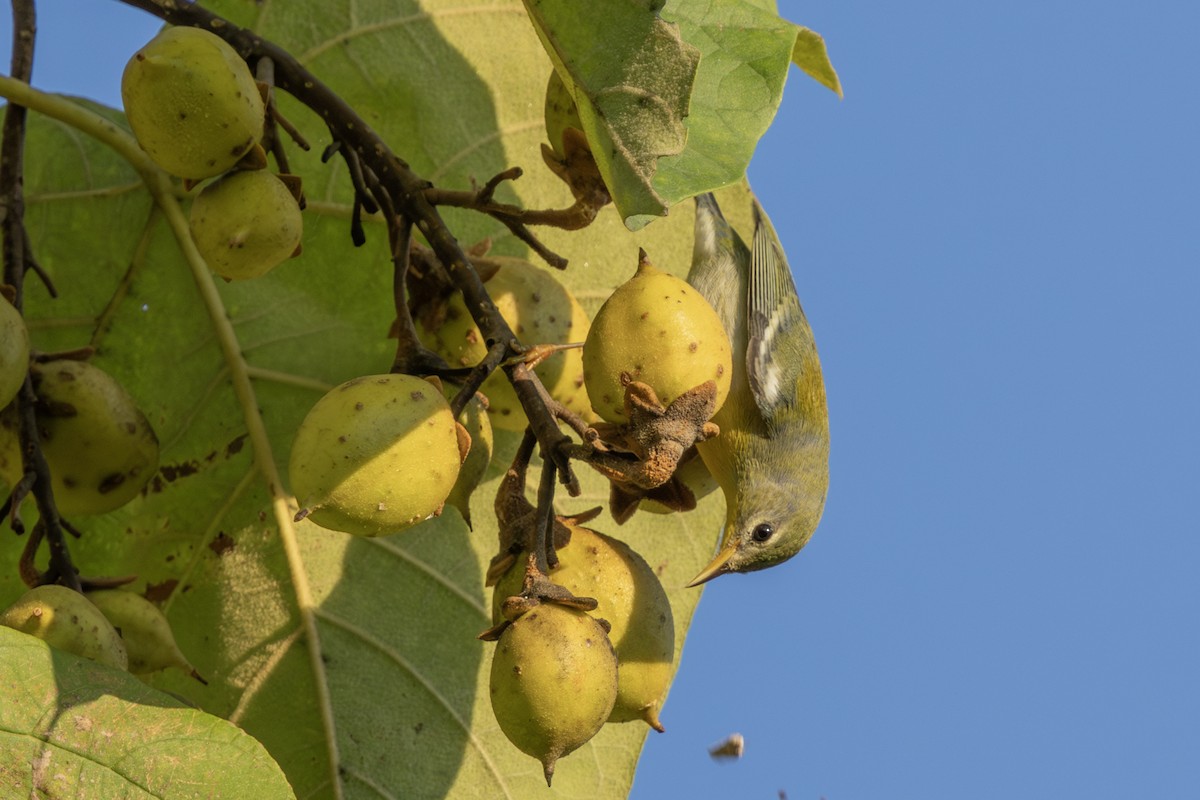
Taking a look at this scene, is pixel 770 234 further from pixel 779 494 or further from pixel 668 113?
pixel 668 113

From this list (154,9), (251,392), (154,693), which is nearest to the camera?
(154,693)

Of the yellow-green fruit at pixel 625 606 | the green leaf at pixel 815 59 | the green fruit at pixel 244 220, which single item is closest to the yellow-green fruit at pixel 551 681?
the yellow-green fruit at pixel 625 606

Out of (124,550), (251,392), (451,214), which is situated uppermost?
(451,214)

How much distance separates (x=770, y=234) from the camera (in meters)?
2.58

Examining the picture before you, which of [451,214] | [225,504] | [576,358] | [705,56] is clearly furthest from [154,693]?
[451,214]

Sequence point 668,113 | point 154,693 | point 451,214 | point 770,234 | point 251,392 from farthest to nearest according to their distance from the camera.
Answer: point 770,234 < point 451,214 < point 251,392 < point 154,693 < point 668,113

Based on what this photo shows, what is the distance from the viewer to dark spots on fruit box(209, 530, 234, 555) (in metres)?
2.05

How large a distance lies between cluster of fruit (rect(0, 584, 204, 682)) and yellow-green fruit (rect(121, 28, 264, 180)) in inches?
17.8

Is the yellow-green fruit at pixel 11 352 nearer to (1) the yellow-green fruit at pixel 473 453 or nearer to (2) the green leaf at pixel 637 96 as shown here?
(1) the yellow-green fruit at pixel 473 453

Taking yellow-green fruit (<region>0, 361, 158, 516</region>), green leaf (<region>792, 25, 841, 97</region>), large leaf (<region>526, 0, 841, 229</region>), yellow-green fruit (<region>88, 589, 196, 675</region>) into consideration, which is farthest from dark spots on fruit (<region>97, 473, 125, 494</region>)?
green leaf (<region>792, 25, 841, 97</region>)

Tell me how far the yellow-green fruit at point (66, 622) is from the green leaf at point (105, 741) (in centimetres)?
3

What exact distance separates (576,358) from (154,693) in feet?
1.93

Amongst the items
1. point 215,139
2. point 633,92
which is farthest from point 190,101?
point 633,92

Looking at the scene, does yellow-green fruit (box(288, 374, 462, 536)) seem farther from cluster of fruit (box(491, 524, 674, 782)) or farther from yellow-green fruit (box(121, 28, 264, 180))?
yellow-green fruit (box(121, 28, 264, 180))
